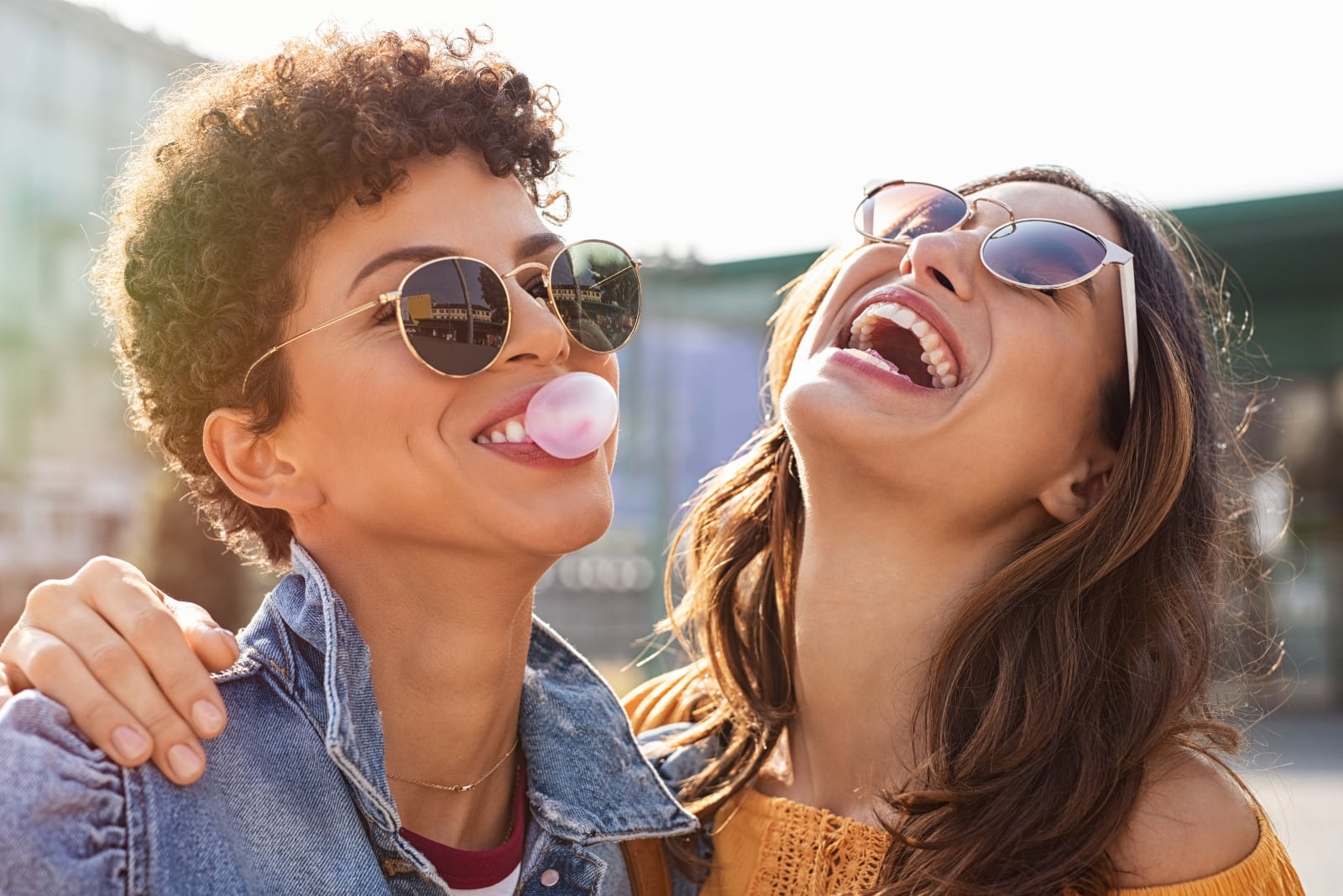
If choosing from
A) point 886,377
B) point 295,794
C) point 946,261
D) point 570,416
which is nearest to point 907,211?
point 946,261

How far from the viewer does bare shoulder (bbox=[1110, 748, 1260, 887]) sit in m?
2.19

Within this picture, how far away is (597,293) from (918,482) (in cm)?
85

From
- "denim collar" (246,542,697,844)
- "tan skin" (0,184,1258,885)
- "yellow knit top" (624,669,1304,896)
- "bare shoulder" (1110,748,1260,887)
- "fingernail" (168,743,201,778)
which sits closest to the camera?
"fingernail" (168,743,201,778)

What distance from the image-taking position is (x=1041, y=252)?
2.87 metres

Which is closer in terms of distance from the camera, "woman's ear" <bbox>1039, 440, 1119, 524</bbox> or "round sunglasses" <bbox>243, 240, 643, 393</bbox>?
"round sunglasses" <bbox>243, 240, 643, 393</bbox>

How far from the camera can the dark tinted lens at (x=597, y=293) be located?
7.74 ft

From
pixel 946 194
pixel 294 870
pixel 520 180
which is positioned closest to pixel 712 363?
Answer: pixel 946 194

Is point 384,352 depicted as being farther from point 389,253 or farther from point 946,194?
point 946,194

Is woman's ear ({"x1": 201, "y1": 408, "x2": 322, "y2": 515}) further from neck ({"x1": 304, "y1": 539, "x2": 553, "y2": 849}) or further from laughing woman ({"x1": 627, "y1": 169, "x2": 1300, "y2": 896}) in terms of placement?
laughing woman ({"x1": 627, "y1": 169, "x2": 1300, "y2": 896})

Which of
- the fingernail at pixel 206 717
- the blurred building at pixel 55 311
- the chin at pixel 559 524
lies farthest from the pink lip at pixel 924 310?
the blurred building at pixel 55 311

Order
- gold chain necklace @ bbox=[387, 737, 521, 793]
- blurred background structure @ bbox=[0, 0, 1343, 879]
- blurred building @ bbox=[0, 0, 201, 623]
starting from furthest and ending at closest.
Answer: blurred building @ bbox=[0, 0, 201, 623]
blurred background structure @ bbox=[0, 0, 1343, 879]
gold chain necklace @ bbox=[387, 737, 521, 793]

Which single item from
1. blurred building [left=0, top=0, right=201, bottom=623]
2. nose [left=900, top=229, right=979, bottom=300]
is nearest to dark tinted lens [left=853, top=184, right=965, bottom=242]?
nose [left=900, top=229, right=979, bottom=300]

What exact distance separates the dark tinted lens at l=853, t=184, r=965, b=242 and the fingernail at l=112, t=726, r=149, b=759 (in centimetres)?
211

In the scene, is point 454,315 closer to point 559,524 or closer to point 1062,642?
point 559,524
